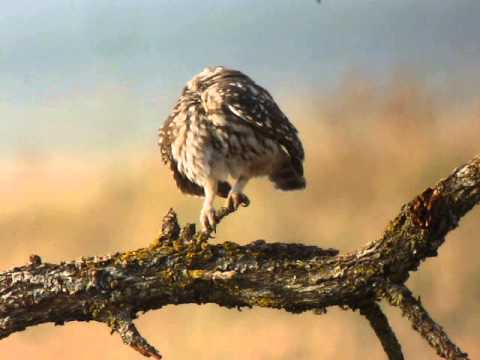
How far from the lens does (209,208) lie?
9.14ft

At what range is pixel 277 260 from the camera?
1.97 meters

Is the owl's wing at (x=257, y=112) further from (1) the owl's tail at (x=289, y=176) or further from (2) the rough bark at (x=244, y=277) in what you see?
(2) the rough bark at (x=244, y=277)

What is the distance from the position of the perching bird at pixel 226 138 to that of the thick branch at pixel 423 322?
1.09m

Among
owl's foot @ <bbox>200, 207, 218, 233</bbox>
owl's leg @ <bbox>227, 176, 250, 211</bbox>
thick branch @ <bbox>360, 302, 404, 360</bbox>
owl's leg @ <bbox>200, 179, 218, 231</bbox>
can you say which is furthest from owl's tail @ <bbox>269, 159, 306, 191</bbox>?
thick branch @ <bbox>360, 302, 404, 360</bbox>

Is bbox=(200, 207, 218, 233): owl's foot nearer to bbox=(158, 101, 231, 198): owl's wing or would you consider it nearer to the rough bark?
bbox=(158, 101, 231, 198): owl's wing

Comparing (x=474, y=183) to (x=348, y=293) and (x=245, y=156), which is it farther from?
(x=245, y=156)

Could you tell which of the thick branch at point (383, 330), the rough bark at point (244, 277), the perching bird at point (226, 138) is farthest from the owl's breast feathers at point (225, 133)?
the thick branch at point (383, 330)

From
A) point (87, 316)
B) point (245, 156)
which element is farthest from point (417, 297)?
point (245, 156)

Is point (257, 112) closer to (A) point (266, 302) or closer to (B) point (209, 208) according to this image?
(B) point (209, 208)

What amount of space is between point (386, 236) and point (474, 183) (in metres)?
0.22

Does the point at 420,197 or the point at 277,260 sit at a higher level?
the point at 277,260

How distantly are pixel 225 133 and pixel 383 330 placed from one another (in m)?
1.14

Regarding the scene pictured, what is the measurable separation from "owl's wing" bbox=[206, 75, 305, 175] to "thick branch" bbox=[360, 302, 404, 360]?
1112 millimetres

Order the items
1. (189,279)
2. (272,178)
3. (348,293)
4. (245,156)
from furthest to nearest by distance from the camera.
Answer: (272,178) < (245,156) < (189,279) < (348,293)
